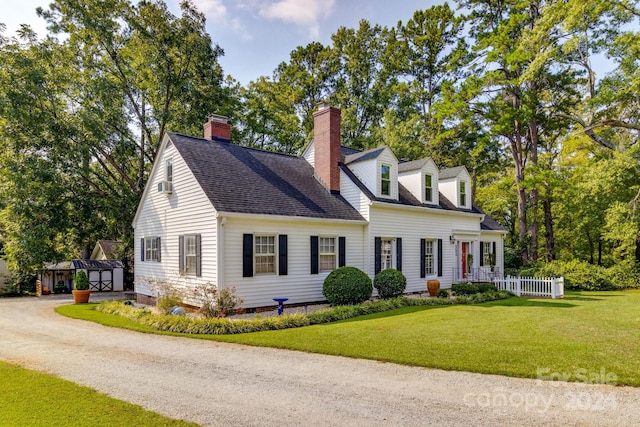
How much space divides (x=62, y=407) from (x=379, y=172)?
14120 millimetres

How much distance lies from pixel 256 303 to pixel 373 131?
2367 centimetres

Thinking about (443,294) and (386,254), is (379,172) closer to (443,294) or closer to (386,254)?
(386,254)

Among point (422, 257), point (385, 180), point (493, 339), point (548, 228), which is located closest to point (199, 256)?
point (385, 180)

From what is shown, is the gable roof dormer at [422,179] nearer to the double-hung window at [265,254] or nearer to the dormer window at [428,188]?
the dormer window at [428,188]

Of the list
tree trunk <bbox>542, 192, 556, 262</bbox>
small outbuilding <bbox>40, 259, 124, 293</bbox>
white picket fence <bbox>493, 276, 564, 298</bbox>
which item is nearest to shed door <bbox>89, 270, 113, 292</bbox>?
small outbuilding <bbox>40, 259, 124, 293</bbox>

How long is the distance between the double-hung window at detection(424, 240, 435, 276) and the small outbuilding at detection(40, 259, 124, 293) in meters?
19.5

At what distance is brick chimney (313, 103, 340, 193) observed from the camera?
17.8 meters

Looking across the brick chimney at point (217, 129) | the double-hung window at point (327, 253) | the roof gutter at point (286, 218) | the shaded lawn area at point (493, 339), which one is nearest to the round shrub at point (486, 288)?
the shaded lawn area at point (493, 339)

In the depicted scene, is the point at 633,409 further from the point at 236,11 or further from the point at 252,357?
the point at 236,11

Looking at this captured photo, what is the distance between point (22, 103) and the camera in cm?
2069

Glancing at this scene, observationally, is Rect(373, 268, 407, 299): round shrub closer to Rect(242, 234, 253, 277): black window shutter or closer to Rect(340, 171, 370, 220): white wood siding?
Rect(340, 171, 370, 220): white wood siding

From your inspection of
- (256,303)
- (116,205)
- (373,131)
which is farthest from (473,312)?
(373,131)

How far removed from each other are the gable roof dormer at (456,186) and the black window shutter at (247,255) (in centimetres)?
1230

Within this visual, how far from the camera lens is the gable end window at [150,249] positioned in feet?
56.1
